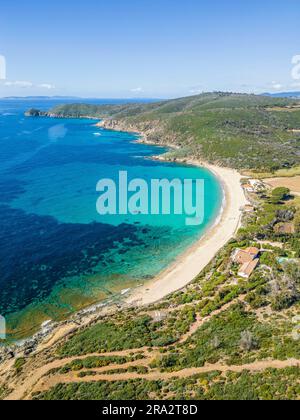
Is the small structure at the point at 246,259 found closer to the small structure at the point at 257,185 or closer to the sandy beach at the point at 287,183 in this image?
the small structure at the point at 257,185

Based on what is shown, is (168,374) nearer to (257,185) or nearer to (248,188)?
(248,188)

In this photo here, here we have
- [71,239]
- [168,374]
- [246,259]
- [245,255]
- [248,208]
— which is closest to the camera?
[168,374]

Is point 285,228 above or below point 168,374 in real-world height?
above

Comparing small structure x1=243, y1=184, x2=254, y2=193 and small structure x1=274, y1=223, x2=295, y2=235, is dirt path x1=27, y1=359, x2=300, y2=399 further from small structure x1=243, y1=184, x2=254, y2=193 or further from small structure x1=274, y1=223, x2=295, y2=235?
small structure x1=243, y1=184, x2=254, y2=193

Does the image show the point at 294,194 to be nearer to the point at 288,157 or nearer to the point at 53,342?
the point at 288,157

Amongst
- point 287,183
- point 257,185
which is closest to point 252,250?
point 257,185

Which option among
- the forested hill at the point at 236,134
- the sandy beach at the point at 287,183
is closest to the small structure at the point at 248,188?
the sandy beach at the point at 287,183

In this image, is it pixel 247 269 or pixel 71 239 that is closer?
pixel 247 269
